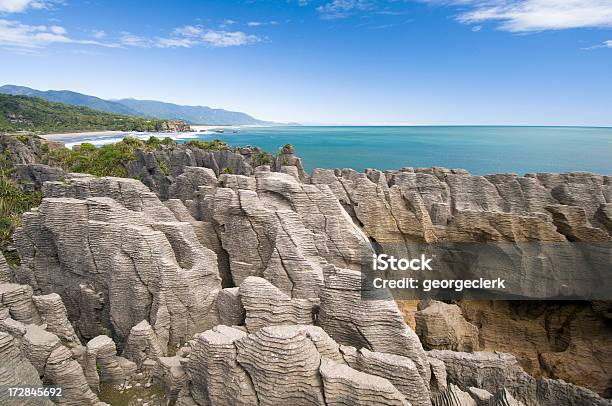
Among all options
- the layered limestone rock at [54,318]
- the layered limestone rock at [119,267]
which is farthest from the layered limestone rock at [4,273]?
the layered limestone rock at [54,318]

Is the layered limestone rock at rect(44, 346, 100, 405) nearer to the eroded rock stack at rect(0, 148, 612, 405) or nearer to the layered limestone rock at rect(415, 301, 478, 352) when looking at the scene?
the eroded rock stack at rect(0, 148, 612, 405)

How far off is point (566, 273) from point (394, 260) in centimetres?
817

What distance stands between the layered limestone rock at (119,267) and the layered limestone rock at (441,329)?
324 inches

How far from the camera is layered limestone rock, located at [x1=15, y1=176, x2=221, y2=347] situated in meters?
12.7

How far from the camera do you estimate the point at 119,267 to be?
507 inches

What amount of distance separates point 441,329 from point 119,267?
12.3m

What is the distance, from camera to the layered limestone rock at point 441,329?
14.3 metres

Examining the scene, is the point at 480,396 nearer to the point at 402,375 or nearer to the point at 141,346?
the point at 402,375

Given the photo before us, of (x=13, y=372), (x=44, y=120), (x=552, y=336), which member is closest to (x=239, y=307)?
(x=13, y=372)

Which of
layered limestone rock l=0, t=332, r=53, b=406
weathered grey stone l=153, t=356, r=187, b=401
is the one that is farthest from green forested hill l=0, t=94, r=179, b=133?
layered limestone rock l=0, t=332, r=53, b=406

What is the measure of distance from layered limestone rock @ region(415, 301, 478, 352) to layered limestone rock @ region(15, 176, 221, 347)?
8219 millimetres

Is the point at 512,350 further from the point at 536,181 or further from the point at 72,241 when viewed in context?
the point at 72,241

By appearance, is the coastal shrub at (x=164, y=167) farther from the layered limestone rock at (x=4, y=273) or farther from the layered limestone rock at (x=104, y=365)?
the layered limestone rock at (x=104, y=365)

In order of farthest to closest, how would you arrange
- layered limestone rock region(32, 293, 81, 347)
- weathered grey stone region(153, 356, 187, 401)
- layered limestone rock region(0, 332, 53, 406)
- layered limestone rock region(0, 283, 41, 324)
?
layered limestone rock region(32, 293, 81, 347)
layered limestone rock region(0, 283, 41, 324)
weathered grey stone region(153, 356, 187, 401)
layered limestone rock region(0, 332, 53, 406)
